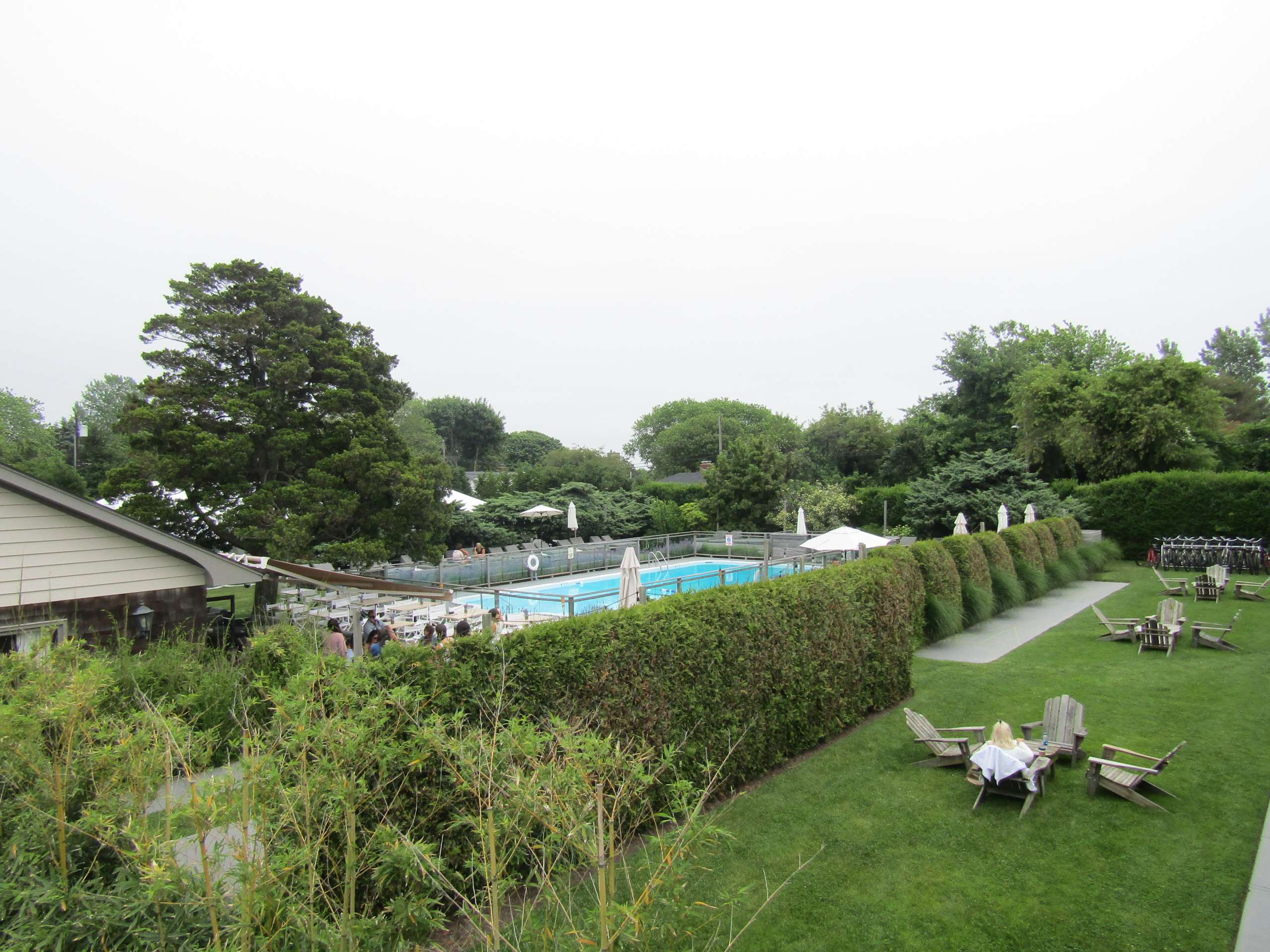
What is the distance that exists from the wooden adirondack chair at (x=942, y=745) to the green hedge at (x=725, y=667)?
45.4 inches

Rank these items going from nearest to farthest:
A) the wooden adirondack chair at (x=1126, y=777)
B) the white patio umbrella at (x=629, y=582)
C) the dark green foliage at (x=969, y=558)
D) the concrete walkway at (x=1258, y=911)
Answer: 1. the concrete walkway at (x=1258, y=911)
2. the wooden adirondack chair at (x=1126, y=777)
3. the white patio umbrella at (x=629, y=582)
4. the dark green foliage at (x=969, y=558)

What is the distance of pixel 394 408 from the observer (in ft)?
69.1

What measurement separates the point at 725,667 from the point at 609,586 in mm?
15242

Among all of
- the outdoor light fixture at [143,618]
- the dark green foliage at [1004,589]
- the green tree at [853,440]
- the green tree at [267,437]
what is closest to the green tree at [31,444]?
the green tree at [267,437]

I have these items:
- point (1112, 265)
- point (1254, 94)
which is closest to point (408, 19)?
point (1254, 94)

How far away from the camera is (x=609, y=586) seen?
2217 cm

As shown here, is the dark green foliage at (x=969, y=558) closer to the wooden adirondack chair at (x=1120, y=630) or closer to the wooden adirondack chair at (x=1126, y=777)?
the wooden adirondack chair at (x=1120, y=630)

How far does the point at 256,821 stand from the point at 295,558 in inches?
647

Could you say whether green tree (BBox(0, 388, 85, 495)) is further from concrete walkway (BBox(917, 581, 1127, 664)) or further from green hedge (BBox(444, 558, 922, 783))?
concrete walkway (BBox(917, 581, 1127, 664))

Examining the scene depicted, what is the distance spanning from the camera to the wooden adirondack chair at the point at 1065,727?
288 inches

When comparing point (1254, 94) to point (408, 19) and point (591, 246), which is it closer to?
point (408, 19)

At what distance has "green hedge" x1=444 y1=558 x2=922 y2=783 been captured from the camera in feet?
18.1

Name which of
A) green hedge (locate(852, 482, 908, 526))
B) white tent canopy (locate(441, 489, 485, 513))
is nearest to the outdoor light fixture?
white tent canopy (locate(441, 489, 485, 513))

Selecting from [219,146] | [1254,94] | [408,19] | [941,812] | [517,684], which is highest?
[408,19]
